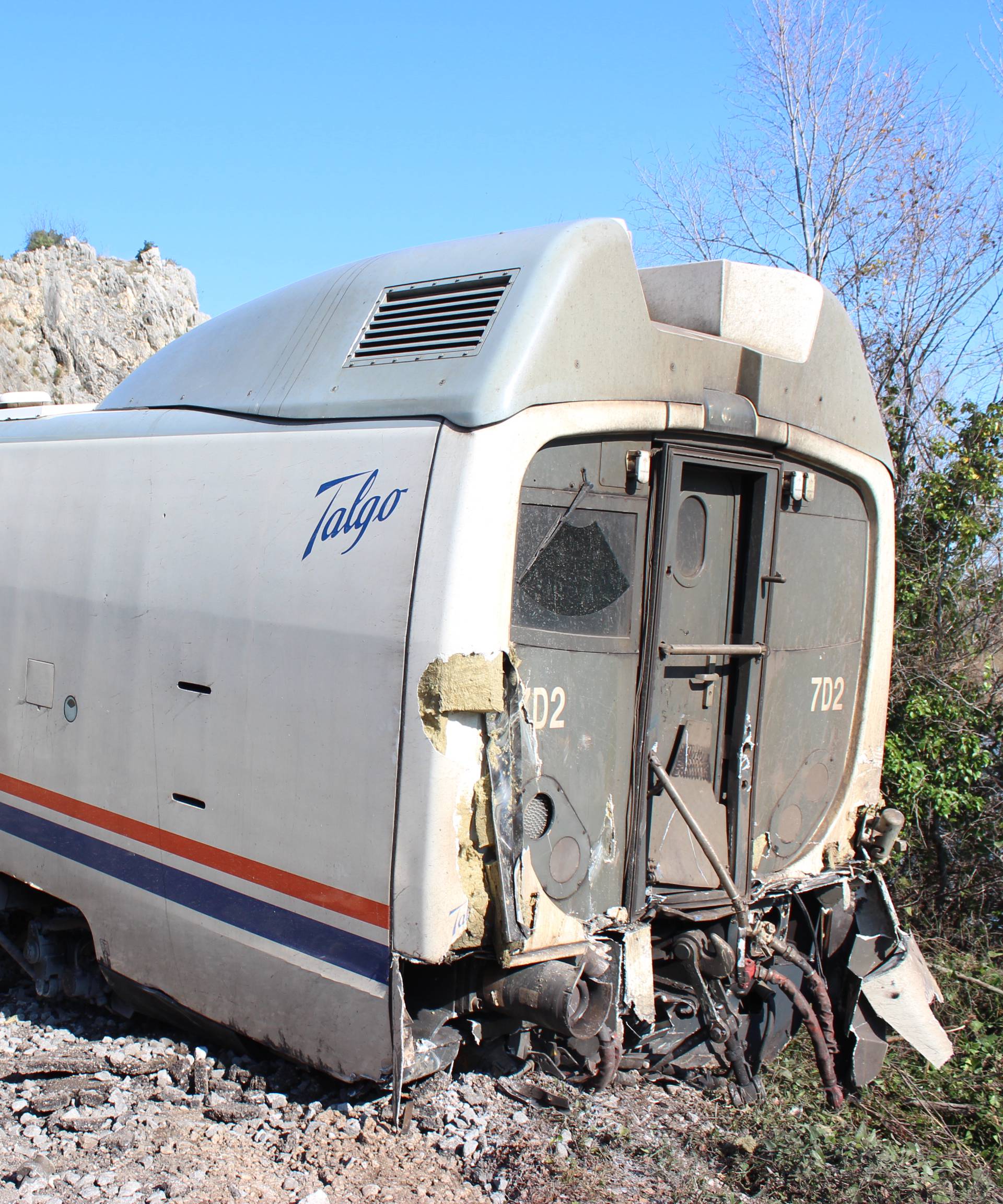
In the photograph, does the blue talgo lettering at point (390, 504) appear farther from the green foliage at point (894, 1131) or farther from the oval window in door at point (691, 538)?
the green foliage at point (894, 1131)

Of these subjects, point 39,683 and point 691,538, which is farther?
point 39,683

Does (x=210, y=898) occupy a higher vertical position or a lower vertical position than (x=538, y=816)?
lower

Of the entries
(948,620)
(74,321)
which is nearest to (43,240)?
(74,321)

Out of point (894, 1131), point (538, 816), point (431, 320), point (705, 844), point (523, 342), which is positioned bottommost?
point (894, 1131)

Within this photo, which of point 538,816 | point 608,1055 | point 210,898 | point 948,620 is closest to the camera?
point 538,816

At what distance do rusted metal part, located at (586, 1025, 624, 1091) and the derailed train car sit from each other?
0.4 inches

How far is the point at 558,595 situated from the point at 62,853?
8.13 feet

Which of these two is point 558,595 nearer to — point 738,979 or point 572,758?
point 572,758

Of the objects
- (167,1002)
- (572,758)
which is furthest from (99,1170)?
(572,758)

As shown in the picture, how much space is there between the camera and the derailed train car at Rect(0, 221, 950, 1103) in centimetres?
319

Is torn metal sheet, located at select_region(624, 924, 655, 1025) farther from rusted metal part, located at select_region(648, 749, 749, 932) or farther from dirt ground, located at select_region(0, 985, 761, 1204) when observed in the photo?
dirt ground, located at select_region(0, 985, 761, 1204)

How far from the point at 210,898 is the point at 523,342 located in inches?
90.3

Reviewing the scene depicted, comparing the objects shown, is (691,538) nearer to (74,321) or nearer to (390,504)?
(390,504)

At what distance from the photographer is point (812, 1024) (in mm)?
4215
